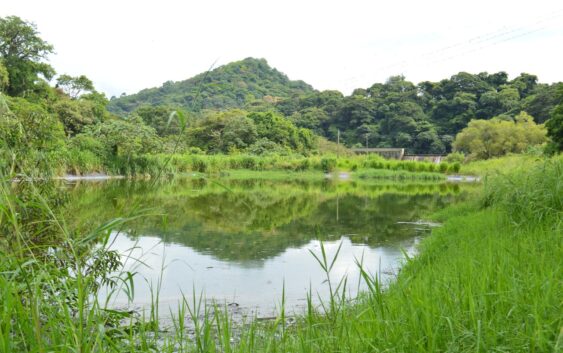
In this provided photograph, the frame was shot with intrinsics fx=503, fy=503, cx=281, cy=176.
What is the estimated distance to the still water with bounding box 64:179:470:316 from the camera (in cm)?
393

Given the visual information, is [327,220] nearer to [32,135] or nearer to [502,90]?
[32,135]

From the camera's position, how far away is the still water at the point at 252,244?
3932mm

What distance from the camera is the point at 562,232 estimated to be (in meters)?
3.15

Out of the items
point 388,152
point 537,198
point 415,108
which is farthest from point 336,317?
point 415,108

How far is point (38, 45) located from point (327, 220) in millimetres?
24536

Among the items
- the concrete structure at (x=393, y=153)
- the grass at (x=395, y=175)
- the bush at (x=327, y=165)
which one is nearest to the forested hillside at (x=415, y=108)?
the concrete structure at (x=393, y=153)

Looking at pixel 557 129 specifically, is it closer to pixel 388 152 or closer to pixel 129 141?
pixel 129 141

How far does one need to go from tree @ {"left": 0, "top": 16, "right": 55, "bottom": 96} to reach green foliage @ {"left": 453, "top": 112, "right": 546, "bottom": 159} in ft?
82.5

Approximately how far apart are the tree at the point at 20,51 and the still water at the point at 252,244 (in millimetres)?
18692

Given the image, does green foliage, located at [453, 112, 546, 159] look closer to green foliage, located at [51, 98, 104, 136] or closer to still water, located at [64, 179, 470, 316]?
still water, located at [64, 179, 470, 316]

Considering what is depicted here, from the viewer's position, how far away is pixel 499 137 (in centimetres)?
2958

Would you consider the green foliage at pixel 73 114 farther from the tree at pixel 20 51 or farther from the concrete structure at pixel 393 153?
the concrete structure at pixel 393 153

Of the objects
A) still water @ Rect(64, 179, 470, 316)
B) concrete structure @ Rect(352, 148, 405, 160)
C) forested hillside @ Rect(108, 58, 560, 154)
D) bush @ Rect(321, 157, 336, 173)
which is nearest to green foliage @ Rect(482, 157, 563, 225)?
still water @ Rect(64, 179, 470, 316)

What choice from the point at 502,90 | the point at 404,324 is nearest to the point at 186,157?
the point at 404,324
